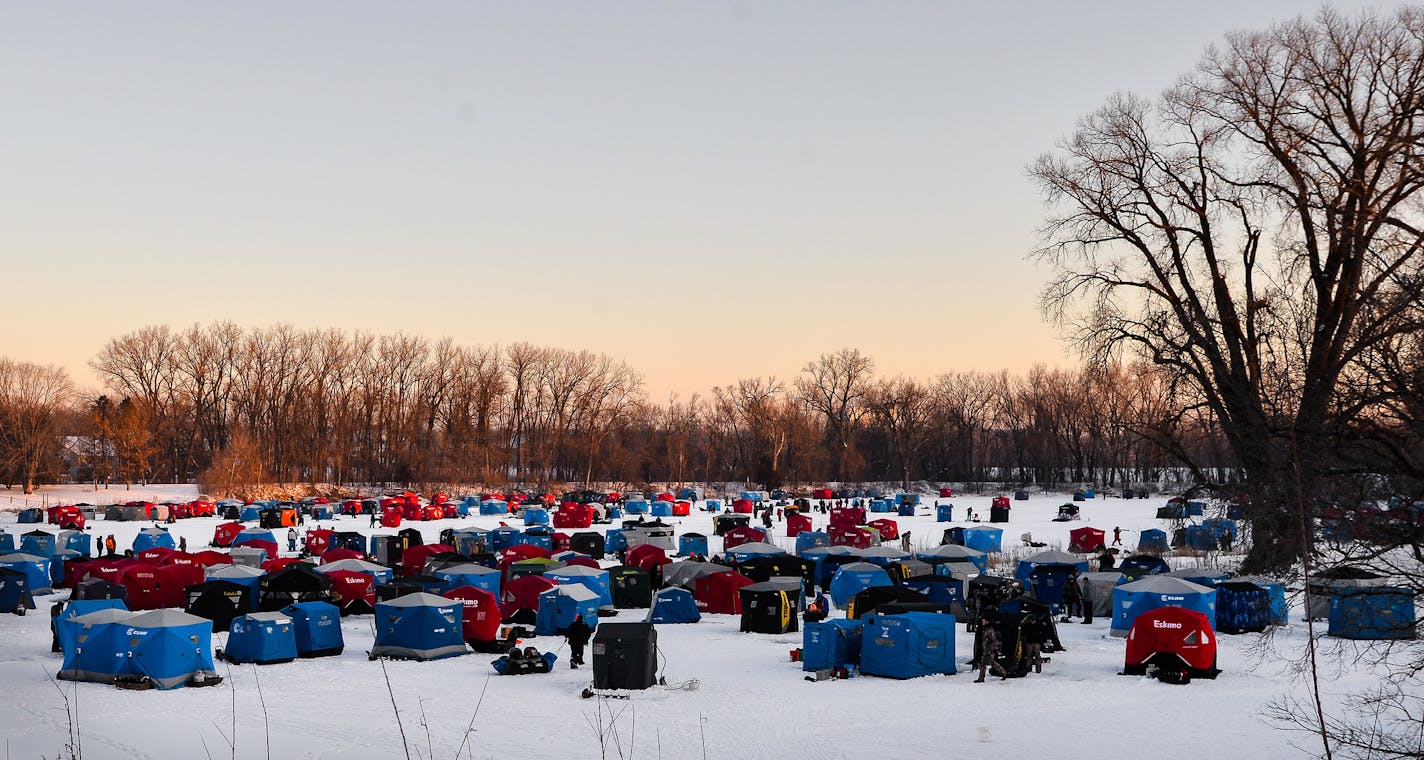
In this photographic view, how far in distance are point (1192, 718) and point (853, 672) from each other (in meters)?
6.16

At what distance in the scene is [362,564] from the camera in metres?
30.4

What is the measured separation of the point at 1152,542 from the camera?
45344 millimetres

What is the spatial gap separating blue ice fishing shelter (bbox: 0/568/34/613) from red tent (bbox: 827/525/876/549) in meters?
25.4

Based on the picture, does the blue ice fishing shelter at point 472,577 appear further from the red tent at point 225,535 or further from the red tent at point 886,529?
the red tent at point 886,529

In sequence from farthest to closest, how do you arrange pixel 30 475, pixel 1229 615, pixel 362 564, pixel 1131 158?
pixel 30 475 → pixel 1131 158 → pixel 362 564 → pixel 1229 615

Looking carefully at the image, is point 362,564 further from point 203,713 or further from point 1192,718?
point 1192,718

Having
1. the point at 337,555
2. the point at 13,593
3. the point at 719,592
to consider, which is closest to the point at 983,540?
the point at 719,592

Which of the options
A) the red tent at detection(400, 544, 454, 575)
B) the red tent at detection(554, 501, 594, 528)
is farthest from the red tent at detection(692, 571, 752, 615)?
the red tent at detection(554, 501, 594, 528)

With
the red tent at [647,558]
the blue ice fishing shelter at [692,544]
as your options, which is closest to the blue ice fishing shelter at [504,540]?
the blue ice fishing shelter at [692,544]

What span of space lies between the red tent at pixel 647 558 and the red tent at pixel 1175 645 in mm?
16506

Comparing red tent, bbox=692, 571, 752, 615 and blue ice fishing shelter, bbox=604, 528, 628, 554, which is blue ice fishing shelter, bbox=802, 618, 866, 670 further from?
blue ice fishing shelter, bbox=604, 528, 628, 554

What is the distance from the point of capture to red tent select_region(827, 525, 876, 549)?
43.3 meters

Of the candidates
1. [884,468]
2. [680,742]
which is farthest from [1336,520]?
[884,468]

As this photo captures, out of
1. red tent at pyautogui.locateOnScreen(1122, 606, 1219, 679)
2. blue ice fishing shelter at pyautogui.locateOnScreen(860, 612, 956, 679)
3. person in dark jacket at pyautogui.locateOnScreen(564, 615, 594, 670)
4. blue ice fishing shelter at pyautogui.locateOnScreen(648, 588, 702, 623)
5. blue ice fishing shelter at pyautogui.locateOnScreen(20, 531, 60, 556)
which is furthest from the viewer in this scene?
blue ice fishing shelter at pyautogui.locateOnScreen(20, 531, 60, 556)
